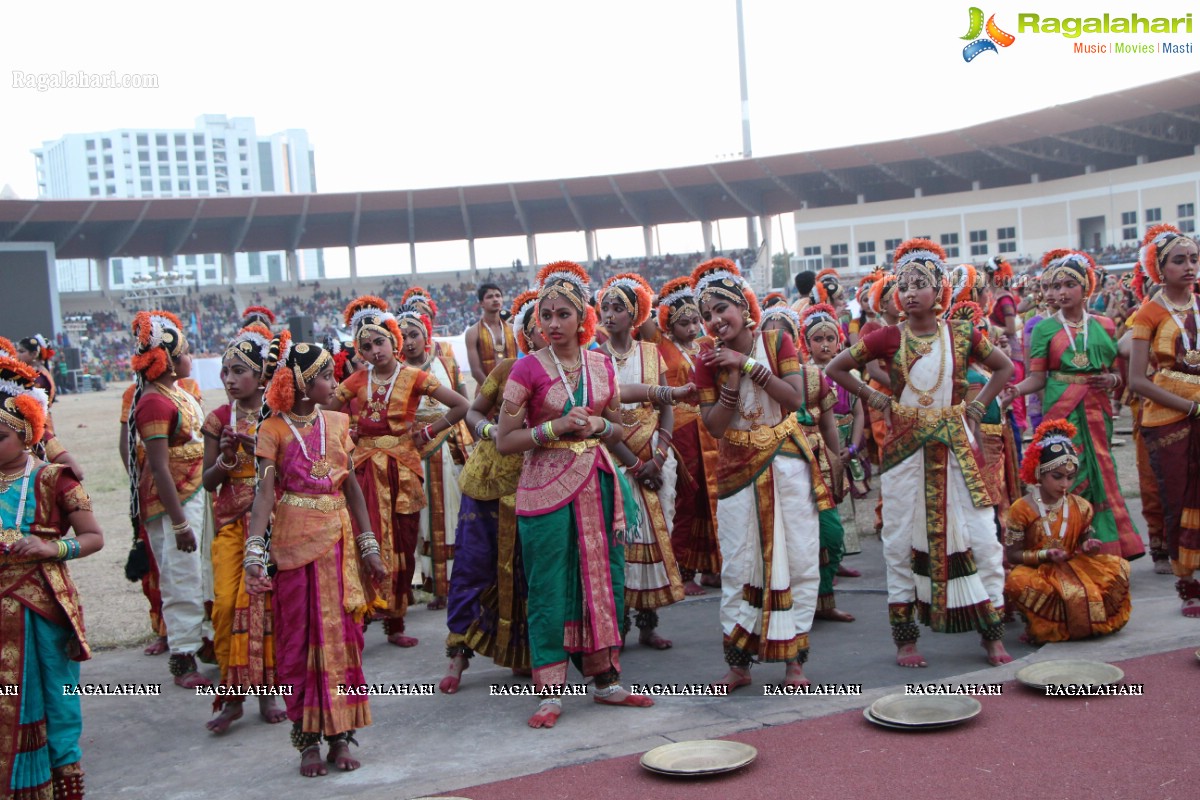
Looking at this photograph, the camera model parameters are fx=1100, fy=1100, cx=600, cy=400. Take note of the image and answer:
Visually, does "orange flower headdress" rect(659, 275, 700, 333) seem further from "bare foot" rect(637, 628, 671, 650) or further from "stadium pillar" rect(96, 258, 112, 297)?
"stadium pillar" rect(96, 258, 112, 297)

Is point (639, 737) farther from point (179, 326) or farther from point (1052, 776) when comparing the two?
point (179, 326)

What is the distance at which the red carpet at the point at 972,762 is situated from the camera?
3883 mm

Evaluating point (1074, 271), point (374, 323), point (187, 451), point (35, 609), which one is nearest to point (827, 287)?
point (1074, 271)

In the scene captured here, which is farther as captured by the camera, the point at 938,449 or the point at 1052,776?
the point at 938,449

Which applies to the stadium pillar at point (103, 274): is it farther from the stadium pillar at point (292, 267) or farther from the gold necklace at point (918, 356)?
the gold necklace at point (918, 356)

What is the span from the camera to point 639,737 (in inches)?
187

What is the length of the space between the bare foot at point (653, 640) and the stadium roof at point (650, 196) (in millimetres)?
38178

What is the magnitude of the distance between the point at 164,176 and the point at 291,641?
6727 inches

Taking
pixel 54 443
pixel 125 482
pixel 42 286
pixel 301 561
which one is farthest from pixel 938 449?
pixel 42 286

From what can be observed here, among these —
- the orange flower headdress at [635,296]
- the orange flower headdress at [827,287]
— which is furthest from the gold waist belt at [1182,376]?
the orange flower headdress at [827,287]

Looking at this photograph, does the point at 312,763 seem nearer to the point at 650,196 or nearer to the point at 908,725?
the point at 908,725

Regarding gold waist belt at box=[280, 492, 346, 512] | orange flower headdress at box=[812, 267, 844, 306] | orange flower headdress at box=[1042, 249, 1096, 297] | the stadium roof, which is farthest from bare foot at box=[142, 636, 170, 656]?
the stadium roof

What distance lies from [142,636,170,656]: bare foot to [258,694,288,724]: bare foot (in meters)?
1.71

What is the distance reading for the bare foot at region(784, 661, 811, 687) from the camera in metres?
5.25
